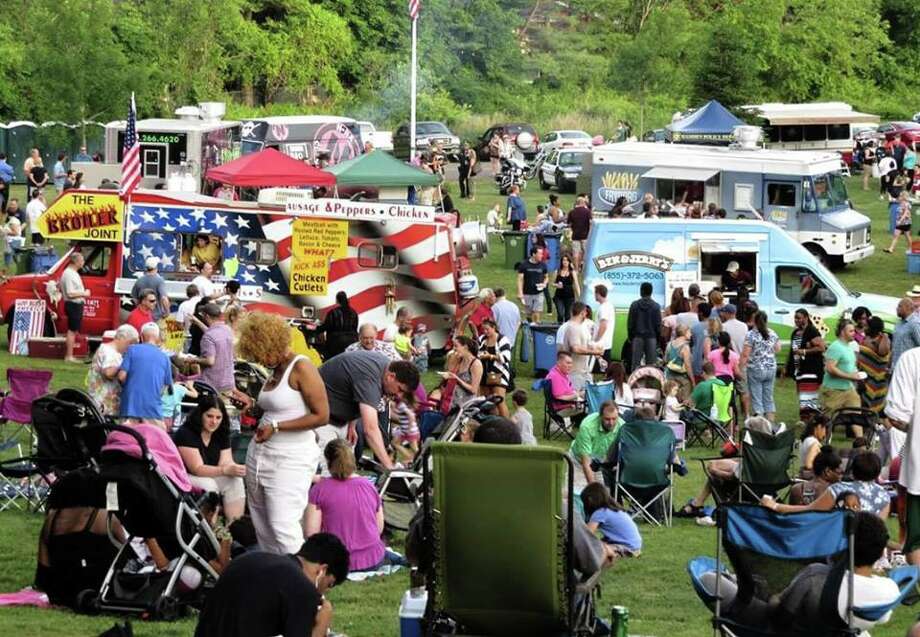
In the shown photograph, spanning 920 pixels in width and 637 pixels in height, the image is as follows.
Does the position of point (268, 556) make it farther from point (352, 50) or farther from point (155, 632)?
point (352, 50)

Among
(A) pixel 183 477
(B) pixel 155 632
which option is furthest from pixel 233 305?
(B) pixel 155 632

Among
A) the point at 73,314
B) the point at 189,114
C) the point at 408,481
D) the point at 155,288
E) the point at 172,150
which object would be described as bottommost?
the point at 73,314

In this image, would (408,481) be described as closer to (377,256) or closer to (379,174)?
(377,256)

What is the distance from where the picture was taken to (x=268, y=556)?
26.5ft

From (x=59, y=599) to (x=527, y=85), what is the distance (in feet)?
203

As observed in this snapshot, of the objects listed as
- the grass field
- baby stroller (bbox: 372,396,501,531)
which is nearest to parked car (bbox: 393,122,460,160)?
the grass field

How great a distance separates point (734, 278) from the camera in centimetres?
2261

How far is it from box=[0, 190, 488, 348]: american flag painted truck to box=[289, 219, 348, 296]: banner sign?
0.01m

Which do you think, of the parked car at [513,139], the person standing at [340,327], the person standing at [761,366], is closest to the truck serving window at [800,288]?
the person standing at [761,366]

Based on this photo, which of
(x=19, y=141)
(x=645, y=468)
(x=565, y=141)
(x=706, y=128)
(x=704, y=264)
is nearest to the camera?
(x=645, y=468)

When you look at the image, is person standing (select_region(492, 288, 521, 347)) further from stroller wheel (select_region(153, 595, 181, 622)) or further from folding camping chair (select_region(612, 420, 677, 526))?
stroller wheel (select_region(153, 595, 181, 622))

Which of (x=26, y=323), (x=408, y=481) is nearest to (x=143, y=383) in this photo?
(x=408, y=481)

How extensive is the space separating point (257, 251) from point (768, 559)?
1441 cm

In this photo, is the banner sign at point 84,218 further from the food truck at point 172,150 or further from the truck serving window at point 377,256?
the food truck at point 172,150
